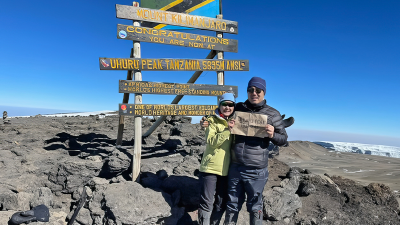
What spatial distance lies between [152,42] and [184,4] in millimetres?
1438

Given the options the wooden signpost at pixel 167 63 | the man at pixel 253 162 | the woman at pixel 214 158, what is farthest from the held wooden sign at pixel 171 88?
the man at pixel 253 162

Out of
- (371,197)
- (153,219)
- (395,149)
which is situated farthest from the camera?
(395,149)

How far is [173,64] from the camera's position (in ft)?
17.7

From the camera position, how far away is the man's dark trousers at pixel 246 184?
129 inches

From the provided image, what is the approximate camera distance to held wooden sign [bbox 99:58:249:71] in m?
5.03

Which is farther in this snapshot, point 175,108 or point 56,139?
point 56,139

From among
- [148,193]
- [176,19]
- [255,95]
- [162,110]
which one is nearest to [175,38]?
[176,19]

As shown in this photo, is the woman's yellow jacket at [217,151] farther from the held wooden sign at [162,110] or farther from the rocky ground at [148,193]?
the held wooden sign at [162,110]

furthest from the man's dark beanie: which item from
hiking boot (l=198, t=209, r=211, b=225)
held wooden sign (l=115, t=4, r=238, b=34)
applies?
held wooden sign (l=115, t=4, r=238, b=34)

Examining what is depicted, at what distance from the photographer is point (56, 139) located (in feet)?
25.5

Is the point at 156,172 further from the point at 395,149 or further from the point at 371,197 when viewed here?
the point at 395,149

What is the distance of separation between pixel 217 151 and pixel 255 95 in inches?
38.7

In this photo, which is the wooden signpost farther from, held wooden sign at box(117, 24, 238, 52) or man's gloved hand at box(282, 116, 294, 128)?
man's gloved hand at box(282, 116, 294, 128)

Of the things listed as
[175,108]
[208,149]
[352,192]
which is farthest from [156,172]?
[352,192]
